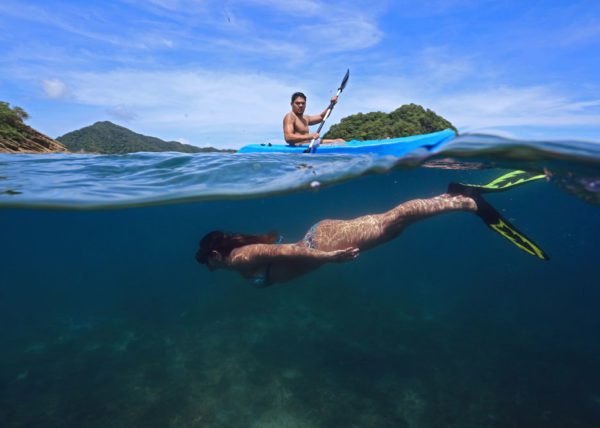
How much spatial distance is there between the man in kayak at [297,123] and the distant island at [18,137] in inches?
506

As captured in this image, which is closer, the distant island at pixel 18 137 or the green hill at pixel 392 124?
the distant island at pixel 18 137

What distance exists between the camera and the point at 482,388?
8.31 metres

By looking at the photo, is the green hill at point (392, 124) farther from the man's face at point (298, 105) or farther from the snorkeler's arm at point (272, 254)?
the snorkeler's arm at point (272, 254)

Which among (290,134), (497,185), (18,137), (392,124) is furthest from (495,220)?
(392,124)

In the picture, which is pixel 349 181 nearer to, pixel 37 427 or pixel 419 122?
pixel 37 427

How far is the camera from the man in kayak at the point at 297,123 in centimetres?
1030

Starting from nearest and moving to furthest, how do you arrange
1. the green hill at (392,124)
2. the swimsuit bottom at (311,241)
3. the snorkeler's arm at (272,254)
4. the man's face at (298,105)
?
the snorkeler's arm at (272,254) < the swimsuit bottom at (311,241) < the man's face at (298,105) < the green hill at (392,124)

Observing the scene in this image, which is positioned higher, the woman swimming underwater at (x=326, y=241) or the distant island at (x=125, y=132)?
the distant island at (x=125, y=132)

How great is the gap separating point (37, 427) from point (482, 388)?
36.2 ft

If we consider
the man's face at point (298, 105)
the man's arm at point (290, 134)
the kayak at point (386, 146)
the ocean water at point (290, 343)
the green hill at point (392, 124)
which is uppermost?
the green hill at point (392, 124)

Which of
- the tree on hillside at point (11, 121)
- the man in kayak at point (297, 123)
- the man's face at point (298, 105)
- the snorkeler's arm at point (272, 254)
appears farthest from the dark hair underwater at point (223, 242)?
the tree on hillside at point (11, 121)

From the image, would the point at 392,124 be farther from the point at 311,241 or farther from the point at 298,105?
the point at 311,241

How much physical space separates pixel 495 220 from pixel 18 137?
20540 millimetres

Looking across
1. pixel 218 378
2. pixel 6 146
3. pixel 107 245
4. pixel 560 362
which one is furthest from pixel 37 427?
pixel 107 245
